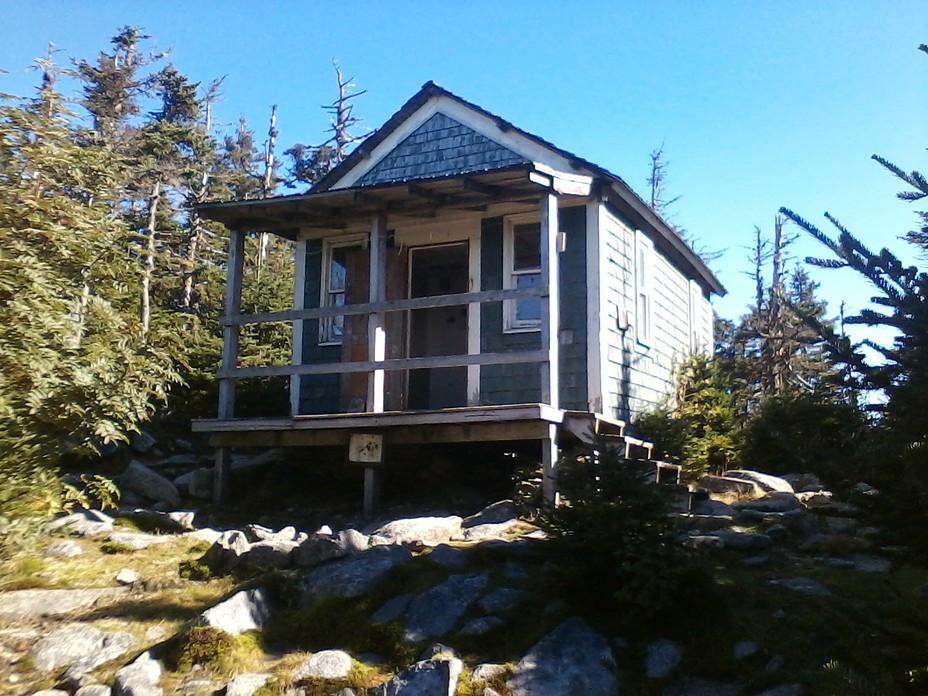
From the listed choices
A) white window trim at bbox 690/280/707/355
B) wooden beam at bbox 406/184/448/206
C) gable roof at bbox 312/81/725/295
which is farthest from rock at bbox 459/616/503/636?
white window trim at bbox 690/280/707/355

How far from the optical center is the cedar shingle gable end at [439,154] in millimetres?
11969

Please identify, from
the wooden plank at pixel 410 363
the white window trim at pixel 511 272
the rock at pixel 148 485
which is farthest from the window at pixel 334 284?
the rock at pixel 148 485

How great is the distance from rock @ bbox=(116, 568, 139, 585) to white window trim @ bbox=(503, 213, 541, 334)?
5.53 m

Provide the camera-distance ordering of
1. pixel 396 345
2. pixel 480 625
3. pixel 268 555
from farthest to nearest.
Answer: pixel 396 345, pixel 268 555, pixel 480 625

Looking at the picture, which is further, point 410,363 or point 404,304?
point 404,304

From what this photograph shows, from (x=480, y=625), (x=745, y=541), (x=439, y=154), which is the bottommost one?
(x=480, y=625)

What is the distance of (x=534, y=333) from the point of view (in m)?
11.0

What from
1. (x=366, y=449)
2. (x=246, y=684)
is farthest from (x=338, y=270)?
(x=246, y=684)

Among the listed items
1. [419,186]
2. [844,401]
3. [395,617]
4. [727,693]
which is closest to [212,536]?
[395,617]

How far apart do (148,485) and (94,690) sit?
6.20m

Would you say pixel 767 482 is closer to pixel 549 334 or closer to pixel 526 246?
pixel 549 334

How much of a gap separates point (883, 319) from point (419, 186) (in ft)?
20.8

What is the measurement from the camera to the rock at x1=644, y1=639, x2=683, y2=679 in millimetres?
5109

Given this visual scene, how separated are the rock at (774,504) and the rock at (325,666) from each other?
501 cm
